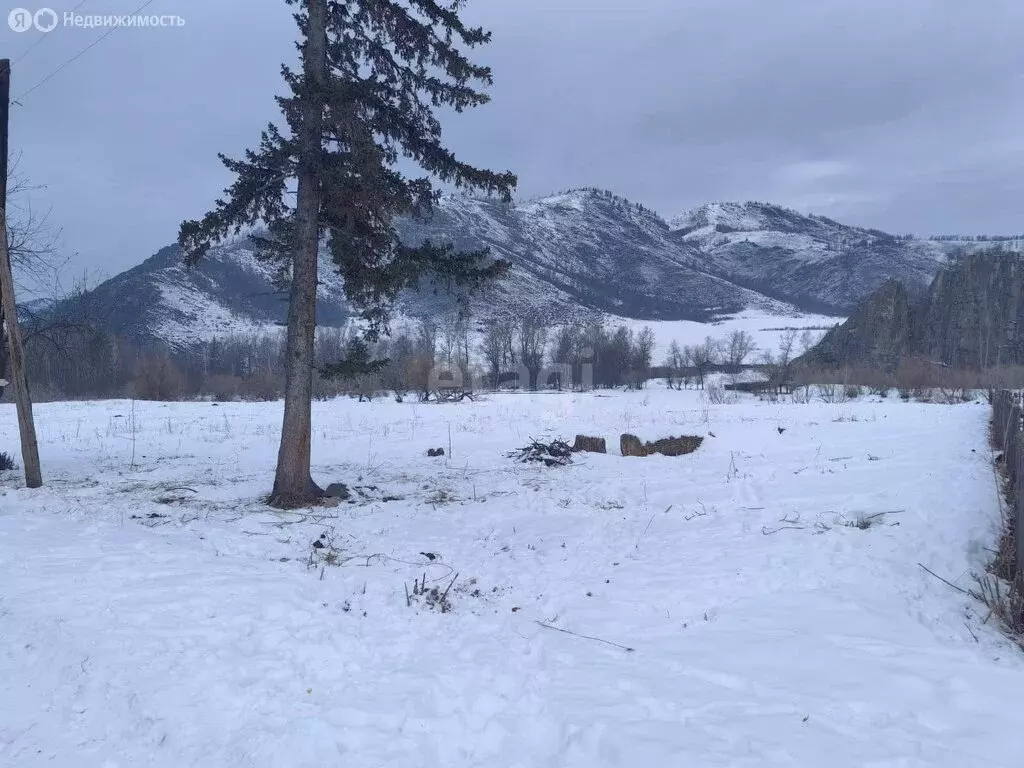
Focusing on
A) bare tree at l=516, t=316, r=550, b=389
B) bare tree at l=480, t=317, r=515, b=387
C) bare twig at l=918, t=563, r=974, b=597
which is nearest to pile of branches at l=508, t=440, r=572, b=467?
bare twig at l=918, t=563, r=974, b=597

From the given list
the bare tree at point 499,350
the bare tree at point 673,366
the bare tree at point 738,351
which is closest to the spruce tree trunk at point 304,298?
the bare tree at point 499,350

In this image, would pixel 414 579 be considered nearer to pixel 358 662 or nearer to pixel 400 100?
pixel 358 662

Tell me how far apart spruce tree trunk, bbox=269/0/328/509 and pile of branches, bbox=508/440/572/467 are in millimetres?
5744

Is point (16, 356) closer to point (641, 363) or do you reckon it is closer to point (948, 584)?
point (948, 584)

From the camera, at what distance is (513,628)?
5.33 metres

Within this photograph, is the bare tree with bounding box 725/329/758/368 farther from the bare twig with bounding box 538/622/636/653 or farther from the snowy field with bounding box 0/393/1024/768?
the bare twig with bounding box 538/622/636/653

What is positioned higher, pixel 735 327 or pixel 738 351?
pixel 735 327

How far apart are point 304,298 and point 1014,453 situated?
1169 centimetres

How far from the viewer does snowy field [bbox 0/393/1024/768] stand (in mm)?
3627

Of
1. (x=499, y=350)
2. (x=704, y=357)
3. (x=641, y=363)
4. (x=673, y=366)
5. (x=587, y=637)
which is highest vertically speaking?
(x=499, y=350)

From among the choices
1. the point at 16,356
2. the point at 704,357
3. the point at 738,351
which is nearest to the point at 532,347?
the point at 704,357

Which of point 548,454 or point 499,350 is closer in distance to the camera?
point 548,454

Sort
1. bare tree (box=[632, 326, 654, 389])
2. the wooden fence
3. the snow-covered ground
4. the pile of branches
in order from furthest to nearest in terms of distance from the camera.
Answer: the snow-covered ground → bare tree (box=[632, 326, 654, 389]) → the pile of branches → the wooden fence

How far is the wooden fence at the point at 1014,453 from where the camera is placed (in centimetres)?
526
